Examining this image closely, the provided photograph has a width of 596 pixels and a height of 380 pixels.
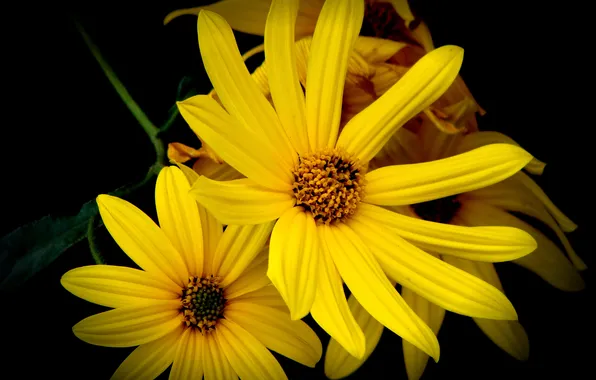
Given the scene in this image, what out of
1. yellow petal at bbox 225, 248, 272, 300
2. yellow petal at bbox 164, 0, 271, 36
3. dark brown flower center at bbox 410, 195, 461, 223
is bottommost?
dark brown flower center at bbox 410, 195, 461, 223

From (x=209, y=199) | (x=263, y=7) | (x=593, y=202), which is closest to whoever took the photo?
(x=209, y=199)

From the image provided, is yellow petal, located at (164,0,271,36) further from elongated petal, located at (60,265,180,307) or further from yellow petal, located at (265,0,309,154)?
elongated petal, located at (60,265,180,307)

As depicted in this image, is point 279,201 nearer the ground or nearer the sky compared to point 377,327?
nearer the sky

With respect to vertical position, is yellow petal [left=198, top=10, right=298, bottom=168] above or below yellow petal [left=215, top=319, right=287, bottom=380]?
above

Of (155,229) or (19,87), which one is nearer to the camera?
(155,229)

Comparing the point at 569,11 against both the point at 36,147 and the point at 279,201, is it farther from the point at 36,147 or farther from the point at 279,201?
the point at 36,147

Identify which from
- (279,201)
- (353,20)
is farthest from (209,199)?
(353,20)

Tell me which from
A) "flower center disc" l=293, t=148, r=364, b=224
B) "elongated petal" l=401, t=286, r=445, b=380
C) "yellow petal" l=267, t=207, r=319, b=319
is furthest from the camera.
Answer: "elongated petal" l=401, t=286, r=445, b=380

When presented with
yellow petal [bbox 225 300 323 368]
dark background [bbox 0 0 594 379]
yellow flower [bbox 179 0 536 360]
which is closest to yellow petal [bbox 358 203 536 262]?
yellow flower [bbox 179 0 536 360]

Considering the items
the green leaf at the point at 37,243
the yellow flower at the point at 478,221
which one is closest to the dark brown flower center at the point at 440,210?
the yellow flower at the point at 478,221
